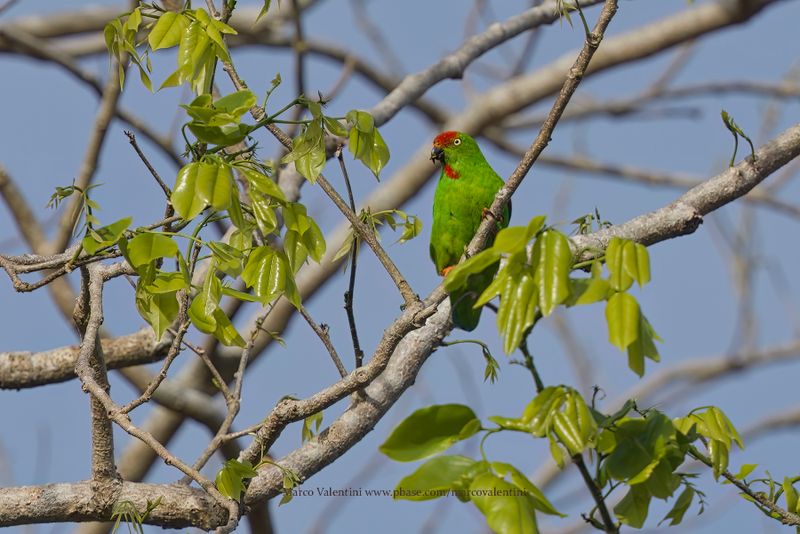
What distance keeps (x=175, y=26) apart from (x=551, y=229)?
3.90ft

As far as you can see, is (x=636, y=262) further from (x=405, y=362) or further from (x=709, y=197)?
(x=709, y=197)

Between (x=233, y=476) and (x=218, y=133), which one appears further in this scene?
(x=233, y=476)

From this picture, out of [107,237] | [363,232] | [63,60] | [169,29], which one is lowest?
[107,237]

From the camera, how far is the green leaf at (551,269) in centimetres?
170

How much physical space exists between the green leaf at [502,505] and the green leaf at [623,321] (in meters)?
0.33

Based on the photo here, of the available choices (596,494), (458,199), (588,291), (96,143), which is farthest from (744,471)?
(96,143)

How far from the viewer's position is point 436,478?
5.76ft

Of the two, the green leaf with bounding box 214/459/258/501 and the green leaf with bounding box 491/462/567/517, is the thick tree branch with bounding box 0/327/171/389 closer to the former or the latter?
the green leaf with bounding box 214/459/258/501

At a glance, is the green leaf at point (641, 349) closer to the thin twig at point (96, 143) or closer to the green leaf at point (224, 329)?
the green leaf at point (224, 329)

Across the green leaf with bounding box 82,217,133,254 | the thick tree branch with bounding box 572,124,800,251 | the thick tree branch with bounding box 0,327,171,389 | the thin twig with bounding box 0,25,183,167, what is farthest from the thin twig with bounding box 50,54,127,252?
the green leaf with bounding box 82,217,133,254

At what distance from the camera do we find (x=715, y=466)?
2055mm

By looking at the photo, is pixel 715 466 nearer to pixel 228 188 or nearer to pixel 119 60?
pixel 228 188

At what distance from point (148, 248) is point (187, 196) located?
23 centimetres

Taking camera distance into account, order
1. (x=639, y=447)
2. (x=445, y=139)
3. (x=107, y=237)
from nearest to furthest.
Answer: (x=639, y=447), (x=107, y=237), (x=445, y=139)
